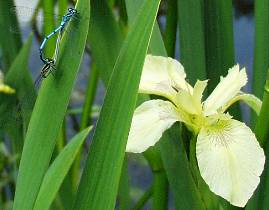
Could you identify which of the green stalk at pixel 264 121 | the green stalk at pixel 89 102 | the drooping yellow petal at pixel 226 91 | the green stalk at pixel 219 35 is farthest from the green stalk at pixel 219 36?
the green stalk at pixel 89 102

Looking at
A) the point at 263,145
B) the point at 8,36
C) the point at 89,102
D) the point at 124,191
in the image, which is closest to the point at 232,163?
the point at 263,145

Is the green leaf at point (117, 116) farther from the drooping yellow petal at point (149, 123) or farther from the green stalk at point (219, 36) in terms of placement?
the green stalk at point (219, 36)

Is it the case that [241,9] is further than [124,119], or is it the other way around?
[241,9]

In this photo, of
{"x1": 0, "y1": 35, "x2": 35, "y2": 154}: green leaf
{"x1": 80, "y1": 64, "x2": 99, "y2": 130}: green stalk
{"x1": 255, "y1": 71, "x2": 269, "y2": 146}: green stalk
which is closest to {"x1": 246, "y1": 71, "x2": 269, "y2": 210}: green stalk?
{"x1": 255, "y1": 71, "x2": 269, "y2": 146}: green stalk

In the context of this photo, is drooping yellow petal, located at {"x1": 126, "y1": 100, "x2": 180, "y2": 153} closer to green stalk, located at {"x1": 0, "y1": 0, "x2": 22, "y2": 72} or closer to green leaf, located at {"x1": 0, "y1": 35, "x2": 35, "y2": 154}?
green leaf, located at {"x1": 0, "y1": 35, "x2": 35, "y2": 154}

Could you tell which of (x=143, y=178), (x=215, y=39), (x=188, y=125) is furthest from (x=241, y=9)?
(x=188, y=125)

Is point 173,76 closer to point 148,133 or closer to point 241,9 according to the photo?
point 148,133
